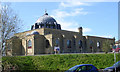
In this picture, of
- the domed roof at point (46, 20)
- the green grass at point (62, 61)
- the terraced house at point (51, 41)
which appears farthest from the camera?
the domed roof at point (46, 20)

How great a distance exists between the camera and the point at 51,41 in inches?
2032

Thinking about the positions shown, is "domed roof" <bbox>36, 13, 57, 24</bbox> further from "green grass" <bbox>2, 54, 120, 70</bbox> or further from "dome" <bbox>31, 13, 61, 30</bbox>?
"green grass" <bbox>2, 54, 120, 70</bbox>

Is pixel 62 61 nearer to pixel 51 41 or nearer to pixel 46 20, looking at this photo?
pixel 51 41

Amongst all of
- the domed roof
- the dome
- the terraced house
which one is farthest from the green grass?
the domed roof

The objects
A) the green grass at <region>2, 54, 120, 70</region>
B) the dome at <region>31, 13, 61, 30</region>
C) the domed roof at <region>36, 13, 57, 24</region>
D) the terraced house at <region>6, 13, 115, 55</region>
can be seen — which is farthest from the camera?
the domed roof at <region>36, 13, 57, 24</region>

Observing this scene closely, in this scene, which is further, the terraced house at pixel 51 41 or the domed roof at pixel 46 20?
the domed roof at pixel 46 20

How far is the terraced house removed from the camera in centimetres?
5166

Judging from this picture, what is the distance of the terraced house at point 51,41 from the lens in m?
51.7

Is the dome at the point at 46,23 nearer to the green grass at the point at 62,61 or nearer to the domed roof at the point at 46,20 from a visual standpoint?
the domed roof at the point at 46,20

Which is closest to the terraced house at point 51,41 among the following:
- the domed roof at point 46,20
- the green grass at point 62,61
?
the domed roof at point 46,20

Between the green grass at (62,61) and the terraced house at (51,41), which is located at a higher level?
the terraced house at (51,41)

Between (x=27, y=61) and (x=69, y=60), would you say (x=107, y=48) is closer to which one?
(x=69, y=60)

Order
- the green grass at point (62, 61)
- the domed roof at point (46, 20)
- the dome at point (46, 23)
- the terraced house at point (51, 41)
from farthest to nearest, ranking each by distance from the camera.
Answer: the domed roof at point (46, 20) → the dome at point (46, 23) → the terraced house at point (51, 41) → the green grass at point (62, 61)

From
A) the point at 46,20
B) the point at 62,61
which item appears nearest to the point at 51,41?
the point at 46,20
